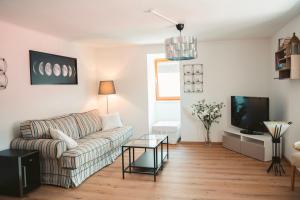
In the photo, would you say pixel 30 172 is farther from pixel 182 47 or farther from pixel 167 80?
pixel 167 80

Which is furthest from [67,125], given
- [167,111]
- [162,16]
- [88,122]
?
[167,111]

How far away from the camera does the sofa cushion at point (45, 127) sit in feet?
11.3

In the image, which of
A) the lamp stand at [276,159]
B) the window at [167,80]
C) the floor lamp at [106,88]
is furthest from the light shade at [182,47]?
the window at [167,80]

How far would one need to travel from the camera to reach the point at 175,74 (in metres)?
6.21

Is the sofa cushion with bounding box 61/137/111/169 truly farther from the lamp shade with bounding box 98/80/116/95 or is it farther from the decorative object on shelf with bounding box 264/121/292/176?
the decorative object on shelf with bounding box 264/121/292/176

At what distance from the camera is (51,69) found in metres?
4.23

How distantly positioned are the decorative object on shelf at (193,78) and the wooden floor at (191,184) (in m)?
1.78

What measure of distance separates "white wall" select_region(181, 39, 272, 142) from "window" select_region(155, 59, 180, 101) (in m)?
0.87

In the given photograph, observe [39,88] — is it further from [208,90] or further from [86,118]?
[208,90]

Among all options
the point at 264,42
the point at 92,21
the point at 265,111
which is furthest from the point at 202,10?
the point at 264,42

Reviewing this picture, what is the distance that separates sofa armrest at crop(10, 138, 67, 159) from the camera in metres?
3.17

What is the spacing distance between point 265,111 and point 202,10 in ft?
7.53

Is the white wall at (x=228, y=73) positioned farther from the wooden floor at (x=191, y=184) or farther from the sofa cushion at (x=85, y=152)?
the sofa cushion at (x=85, y=152)

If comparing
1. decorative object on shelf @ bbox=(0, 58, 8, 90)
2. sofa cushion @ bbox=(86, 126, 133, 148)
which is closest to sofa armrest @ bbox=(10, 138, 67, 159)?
decorative object on shelf @ bbox=(0, 58, 8, 90)
